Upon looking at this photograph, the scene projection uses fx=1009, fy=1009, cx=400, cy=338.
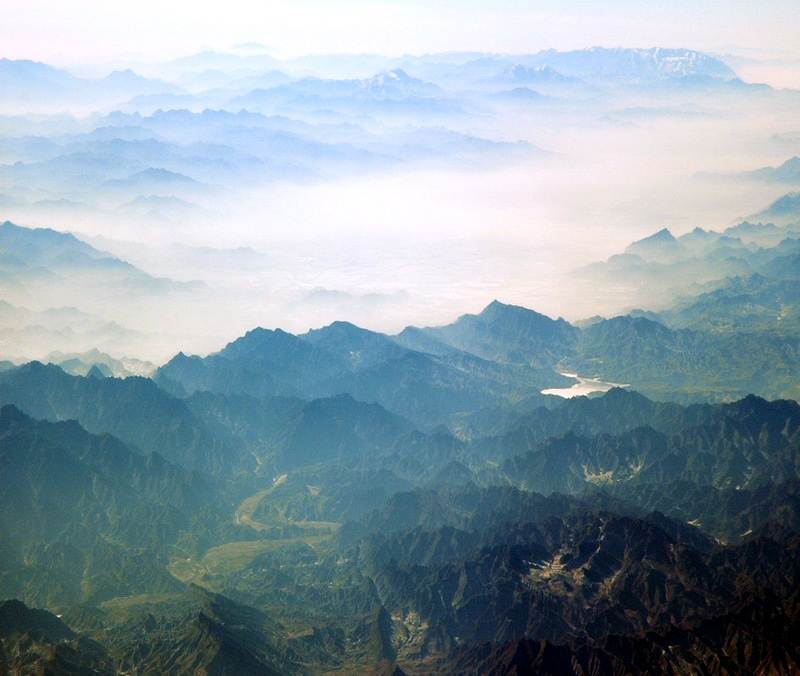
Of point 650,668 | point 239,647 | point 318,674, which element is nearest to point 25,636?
point 239,647

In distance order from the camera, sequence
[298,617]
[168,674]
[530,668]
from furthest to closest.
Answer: [298,617]
[168,674]
[530,668]

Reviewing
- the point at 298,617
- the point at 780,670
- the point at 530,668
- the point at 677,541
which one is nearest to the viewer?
the point at 780,670

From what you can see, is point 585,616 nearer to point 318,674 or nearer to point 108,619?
point 318,674

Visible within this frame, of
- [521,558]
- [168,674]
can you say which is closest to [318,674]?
[168,674]

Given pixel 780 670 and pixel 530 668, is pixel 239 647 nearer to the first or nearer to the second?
pixel 530 668

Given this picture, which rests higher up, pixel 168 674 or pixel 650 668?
pixel 650 668

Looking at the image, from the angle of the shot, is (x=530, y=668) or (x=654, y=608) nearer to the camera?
(x=530, y=668)

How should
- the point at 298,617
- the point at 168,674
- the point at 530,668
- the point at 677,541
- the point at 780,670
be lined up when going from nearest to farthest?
the point at 780,670, the point at 530,668, the point at 168,674, the point at 677,541, the point at 298,617

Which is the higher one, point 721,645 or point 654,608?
point 721,645

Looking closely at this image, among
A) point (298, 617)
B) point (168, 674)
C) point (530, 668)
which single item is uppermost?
point (530, 668)
